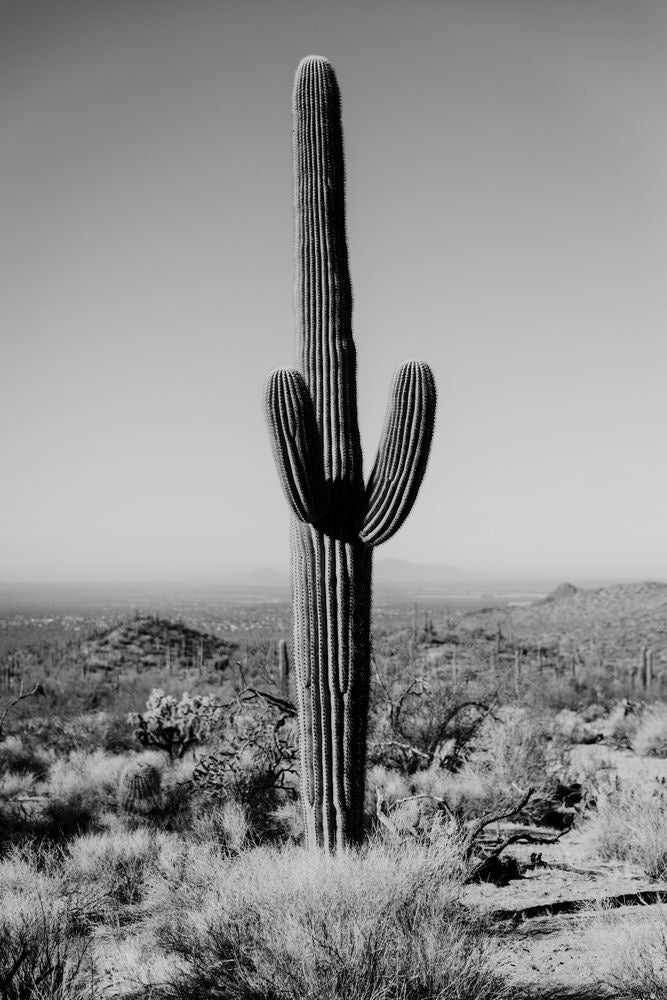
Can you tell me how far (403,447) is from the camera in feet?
19.5

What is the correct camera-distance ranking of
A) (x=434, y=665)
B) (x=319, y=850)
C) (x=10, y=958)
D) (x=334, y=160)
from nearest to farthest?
1. (x=10, y=958)
2. (x=319, y=850)
3. (x=334, y=160)
4. (x=434, y=665)

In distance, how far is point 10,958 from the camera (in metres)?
4.14

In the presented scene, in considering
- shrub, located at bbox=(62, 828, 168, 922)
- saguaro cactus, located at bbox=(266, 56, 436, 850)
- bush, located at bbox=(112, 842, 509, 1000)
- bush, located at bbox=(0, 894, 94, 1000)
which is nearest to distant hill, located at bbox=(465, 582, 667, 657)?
shrub, located at bbox=(62, 828, 168, 922)

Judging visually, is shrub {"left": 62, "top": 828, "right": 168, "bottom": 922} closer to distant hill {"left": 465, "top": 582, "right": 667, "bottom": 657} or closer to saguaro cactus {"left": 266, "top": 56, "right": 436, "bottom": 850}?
saguaro cactus {"left": 266, "top": 56, "right": 436, "bottom": 850}

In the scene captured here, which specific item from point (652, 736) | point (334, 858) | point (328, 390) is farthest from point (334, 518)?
point (652, 736)

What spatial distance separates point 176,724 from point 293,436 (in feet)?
27.4

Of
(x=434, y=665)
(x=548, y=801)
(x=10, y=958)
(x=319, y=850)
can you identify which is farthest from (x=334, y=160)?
(x=434, y=665)

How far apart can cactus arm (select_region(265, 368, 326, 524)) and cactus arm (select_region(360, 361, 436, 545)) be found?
0.61 metres

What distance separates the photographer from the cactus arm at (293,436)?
5605mm

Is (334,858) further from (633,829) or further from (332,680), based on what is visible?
A: (633,829)

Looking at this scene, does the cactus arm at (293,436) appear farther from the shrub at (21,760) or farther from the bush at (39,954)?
the shrub at (21,760)

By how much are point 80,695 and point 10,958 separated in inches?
657

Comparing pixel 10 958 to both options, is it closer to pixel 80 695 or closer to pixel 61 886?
pixel 61 886

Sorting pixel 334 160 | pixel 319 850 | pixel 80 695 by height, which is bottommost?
pixel 80 695
